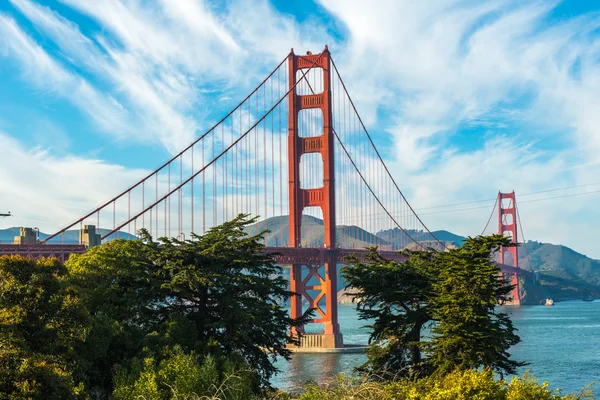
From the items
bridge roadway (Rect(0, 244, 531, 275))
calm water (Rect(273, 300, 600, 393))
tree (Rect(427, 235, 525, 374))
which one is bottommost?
calm water (Rect(273, 300, 600, 393))

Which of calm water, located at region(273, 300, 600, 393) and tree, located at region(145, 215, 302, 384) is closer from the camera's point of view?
tree, located at region(145, 215, 302, 384)

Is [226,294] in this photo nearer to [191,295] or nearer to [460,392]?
[191,295]

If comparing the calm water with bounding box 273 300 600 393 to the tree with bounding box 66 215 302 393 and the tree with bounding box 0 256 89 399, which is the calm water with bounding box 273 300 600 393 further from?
the tree with bounding box 0 256 89 399

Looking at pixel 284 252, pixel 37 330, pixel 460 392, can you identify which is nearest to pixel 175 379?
pixel 37 330

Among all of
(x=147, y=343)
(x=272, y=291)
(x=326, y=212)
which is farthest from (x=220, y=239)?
(x=326, y=212)

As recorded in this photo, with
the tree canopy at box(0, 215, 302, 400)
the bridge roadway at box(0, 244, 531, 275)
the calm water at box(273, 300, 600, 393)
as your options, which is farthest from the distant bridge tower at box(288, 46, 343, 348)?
the tree canopy at box(0, 215, 302, 400)

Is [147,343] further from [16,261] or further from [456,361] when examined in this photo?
[456,361]

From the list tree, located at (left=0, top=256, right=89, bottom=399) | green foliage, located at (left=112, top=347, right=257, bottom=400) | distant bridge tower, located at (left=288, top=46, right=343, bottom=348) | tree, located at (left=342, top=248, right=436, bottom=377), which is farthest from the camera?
distant bridge tower, located at (left=288, top=46, right=343, bottom=348)
